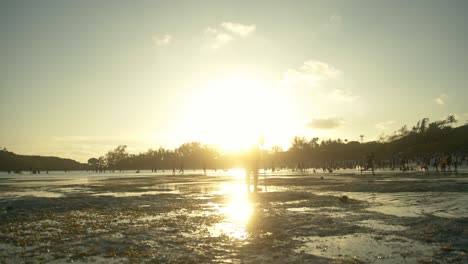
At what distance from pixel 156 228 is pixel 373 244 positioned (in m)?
7.14

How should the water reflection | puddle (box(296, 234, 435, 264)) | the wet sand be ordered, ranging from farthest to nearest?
the water reflection < the wet sand < puddle (box(296, 234, 435, 264))

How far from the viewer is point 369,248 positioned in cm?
927

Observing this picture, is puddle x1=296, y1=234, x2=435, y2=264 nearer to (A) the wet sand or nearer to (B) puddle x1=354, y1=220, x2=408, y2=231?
(A) the wet sand

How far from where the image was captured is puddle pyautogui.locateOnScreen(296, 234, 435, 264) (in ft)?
27.3

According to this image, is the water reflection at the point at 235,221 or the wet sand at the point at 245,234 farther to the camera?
the water reflection at the point at 235,221

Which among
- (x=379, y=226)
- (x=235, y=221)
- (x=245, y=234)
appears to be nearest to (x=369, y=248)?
(x=379, y=226)

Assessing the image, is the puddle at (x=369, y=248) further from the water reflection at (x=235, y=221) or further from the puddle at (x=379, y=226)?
the water reflection at (x=235, y=221)

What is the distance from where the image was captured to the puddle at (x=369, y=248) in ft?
27.3

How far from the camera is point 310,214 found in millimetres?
15492

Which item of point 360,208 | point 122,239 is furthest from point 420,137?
point 122,239

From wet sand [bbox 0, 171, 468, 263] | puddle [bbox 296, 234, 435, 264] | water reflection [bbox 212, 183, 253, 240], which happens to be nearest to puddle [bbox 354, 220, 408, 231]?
wet sand [bbox 0, 171, 468, 263]

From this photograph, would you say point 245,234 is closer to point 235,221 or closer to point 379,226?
point 235,221

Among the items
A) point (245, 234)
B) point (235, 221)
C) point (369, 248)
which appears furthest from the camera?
point (235, 221)

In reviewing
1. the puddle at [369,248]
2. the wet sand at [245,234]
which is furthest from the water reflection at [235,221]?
the puddle at [369,248]
